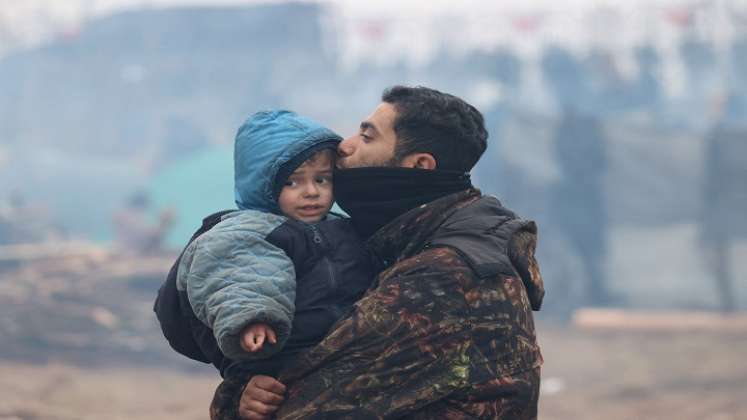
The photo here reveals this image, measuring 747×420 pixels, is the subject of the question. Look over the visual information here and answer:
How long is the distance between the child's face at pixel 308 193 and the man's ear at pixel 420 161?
190mm

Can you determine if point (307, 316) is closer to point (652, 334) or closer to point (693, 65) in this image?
point (652, 334)

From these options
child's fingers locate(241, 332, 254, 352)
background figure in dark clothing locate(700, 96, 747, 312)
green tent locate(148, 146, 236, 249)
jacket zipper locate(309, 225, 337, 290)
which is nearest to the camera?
child's fingers locate(241, 332, 254, 352)

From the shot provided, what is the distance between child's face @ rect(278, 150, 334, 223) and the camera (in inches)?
92.2

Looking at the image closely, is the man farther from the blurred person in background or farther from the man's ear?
the blurred person in background

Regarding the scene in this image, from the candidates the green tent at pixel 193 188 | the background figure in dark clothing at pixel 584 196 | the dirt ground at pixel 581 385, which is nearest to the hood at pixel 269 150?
the dirt ground at pixel 581 385

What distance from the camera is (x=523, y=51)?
2219 centimetres

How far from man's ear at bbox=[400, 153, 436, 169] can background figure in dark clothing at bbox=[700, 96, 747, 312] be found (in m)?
16.4

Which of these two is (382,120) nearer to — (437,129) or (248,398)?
(437,129)

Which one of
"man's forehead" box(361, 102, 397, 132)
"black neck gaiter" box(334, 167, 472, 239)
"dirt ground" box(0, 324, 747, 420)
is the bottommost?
"black neck gaiter" box(334, 167, 472, 239)

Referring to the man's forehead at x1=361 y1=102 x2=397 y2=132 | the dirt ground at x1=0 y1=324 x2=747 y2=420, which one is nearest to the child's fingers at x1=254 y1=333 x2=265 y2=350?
the man's forehead at x1=361 y1=102 x2=397 y2=132

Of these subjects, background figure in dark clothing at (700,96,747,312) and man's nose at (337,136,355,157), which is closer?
man's nose at (337,136,355,157)

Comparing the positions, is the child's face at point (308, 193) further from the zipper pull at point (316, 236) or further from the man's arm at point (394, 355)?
the man's arm at point (394, 355)

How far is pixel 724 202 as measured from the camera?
18453 mm

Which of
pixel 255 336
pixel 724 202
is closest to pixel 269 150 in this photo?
pixel 255 336
